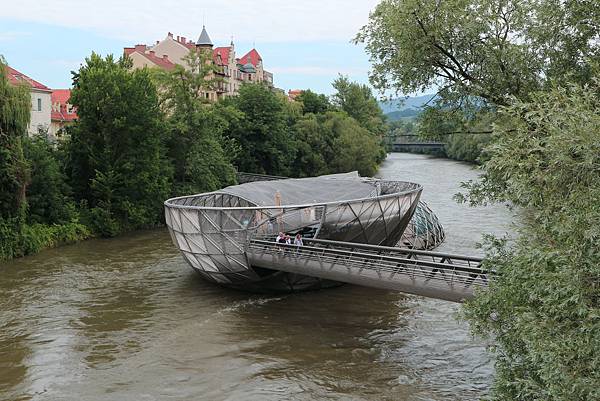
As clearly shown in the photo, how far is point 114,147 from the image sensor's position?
39094 millimetres

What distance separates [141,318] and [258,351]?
5117mm

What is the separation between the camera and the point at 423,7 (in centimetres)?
1611

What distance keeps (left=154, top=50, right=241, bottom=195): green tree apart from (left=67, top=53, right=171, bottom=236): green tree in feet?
12.4

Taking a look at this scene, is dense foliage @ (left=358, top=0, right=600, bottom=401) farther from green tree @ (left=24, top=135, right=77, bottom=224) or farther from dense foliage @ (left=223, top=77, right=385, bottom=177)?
dense foliage @ (left=223, top=77, right=385, bottom=177)

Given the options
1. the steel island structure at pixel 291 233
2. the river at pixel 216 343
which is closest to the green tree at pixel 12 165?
the river at pixel 216 343

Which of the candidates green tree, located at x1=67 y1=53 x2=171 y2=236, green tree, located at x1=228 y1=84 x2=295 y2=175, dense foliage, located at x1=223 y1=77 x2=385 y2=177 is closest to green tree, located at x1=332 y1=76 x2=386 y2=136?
dense foliage, located at x1=223 y1=77 x2=385 y2=177

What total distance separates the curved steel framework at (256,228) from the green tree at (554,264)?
40.4ft

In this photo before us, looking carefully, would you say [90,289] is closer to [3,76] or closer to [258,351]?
[258,351]

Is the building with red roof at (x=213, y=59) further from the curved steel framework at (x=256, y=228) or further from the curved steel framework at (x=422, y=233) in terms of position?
the curved steel framework at (x=256, y=228)

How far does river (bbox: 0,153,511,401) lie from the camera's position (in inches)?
594

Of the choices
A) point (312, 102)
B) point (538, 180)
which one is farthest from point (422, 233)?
point (312, 102)

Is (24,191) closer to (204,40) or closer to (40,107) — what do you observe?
(40,107)

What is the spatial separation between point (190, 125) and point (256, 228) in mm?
24786

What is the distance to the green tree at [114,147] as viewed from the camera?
124 feet
